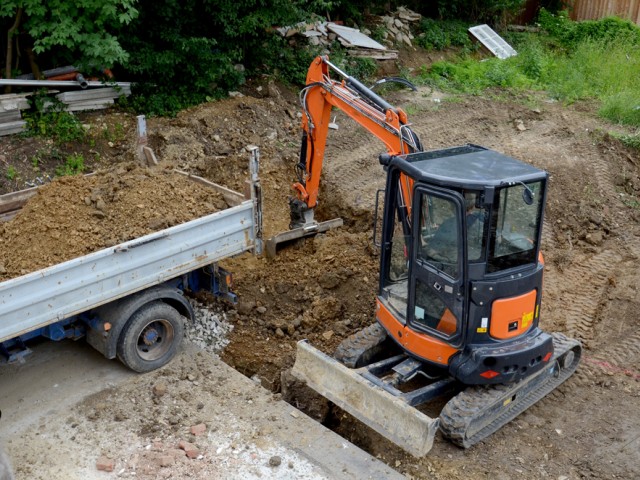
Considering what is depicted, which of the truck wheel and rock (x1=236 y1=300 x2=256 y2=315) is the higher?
the truck wheel

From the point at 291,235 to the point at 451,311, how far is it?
3866 millimetres

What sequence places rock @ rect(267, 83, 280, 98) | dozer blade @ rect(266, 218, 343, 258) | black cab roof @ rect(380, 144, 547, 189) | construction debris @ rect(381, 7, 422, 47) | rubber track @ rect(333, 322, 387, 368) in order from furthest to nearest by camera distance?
construction debris @ rect(381, 7, 422, 47) → rock @ rect(267, 83, 280, 98) → dozer blade @ rect(266, 218, 343, 258) → rubber track @ rect(333, 322, 387, 368) → black cab roof @ rect(380, 144, 547, 189)

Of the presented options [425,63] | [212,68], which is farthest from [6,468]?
[425,63]

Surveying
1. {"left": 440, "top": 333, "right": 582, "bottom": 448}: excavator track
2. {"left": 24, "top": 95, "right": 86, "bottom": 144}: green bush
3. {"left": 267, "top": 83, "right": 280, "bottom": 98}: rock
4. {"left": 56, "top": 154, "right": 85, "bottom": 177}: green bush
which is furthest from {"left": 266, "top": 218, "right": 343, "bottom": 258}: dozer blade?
{"left": 267, "top": 83, "right": 280, "bottom": 98}: rock

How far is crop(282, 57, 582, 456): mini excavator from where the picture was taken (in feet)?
19.9

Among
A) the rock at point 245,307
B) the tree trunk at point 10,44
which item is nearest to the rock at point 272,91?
the tree trunk at point 10,44

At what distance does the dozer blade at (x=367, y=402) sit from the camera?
6.06 metres

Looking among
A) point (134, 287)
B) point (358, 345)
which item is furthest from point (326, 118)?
point (134, 287)

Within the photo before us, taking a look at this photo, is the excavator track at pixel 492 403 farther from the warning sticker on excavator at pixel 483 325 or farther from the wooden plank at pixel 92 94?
the wooden plank at pixel 92 94

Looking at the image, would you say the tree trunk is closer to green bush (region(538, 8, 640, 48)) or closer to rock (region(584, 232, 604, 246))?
rock (region(584, 232, 604, 246))

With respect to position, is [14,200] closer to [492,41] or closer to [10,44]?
[10,44]

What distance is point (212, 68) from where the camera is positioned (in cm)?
1320

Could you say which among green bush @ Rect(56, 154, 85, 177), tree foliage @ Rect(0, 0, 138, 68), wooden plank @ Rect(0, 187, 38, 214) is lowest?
green bush @ Rect(56, 154, 85, 177)

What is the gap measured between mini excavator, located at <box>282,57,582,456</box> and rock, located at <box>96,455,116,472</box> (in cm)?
182
